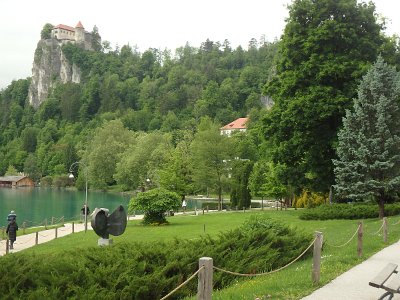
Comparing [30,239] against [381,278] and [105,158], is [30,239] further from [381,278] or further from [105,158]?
[105,158]

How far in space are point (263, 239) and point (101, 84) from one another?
186m

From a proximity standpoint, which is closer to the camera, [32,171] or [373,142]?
[373,142]

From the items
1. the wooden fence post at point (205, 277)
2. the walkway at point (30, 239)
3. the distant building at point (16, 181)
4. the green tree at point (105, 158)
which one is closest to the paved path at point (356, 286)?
the wooden fence post at point (205, 277)

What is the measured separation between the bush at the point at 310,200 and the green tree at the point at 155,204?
43.9ft

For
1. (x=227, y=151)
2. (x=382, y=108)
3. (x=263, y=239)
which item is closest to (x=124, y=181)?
(x=227, y=151)

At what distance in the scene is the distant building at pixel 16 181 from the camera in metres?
122

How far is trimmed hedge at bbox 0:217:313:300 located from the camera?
7.83 m

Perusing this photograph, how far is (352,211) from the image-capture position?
24.9 m

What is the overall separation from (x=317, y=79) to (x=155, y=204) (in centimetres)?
1281

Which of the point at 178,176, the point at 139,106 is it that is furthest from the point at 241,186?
the point at 139,106

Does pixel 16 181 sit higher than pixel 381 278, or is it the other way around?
pixel 16 181

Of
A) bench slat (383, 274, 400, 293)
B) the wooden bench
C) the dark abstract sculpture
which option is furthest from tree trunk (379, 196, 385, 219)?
bench slat (383, 274, 400, 293)

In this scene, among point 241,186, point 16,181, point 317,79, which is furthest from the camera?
point 16,181

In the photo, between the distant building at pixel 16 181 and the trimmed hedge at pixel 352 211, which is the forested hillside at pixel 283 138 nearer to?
the trimmed hedge at pixel 352 211
